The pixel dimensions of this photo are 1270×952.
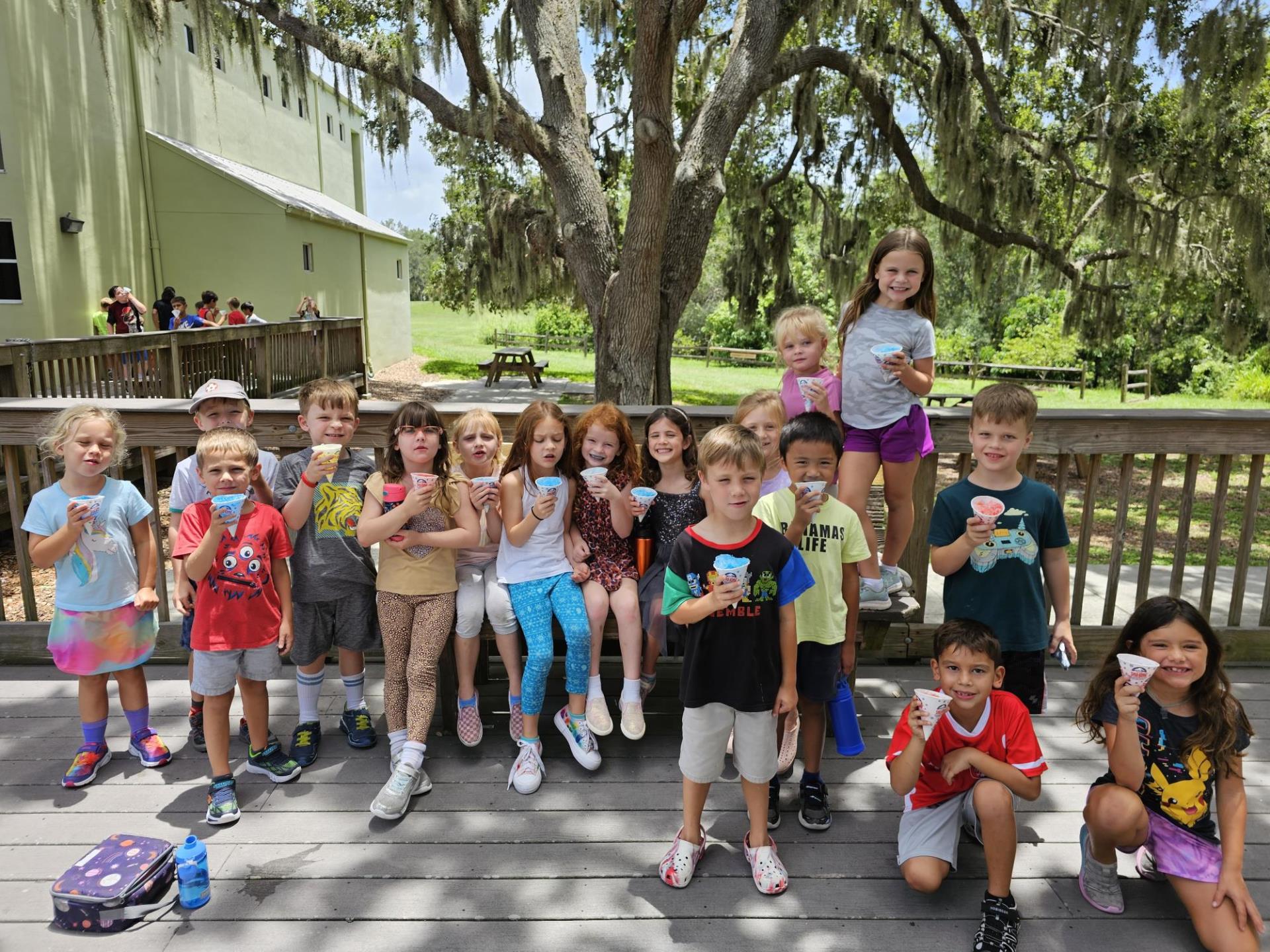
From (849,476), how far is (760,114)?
33.3ft

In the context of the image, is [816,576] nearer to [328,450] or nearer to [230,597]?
[328,450]

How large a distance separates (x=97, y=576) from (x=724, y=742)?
218 cm

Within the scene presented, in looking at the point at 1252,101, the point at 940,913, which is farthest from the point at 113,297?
the point at 1252,101

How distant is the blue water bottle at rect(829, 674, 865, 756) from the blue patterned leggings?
866 millimetres

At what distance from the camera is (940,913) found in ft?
7.64

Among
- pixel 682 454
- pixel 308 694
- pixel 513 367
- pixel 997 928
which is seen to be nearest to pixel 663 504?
pixel 682 454

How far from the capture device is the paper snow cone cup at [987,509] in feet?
7.97

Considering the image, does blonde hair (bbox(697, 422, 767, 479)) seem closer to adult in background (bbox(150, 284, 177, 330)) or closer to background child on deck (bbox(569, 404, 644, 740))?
background child on deck (bbox(569, 404, 644, 740))

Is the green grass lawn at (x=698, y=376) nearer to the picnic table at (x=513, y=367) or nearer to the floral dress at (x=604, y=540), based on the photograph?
the picnic table at (x=513, y=367)

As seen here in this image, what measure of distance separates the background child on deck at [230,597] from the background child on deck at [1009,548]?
7.14 ft

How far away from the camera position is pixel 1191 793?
7.57 feet

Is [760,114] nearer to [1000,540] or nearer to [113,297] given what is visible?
[113,297]

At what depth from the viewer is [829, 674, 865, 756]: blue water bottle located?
2863mm

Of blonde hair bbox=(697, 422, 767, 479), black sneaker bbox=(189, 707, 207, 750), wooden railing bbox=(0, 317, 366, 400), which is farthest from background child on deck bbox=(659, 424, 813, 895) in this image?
wooden railing bbox=(0, 317, 366, 400)
